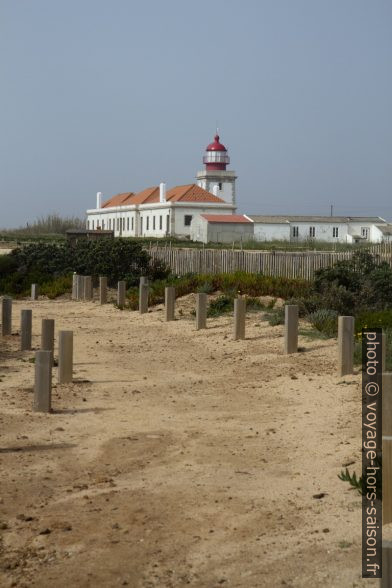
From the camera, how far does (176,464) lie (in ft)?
28.3

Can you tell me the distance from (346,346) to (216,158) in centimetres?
9389

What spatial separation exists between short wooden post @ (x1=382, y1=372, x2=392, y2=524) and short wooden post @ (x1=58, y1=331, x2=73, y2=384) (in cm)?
600

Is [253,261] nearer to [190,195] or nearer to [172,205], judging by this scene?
[172,205]

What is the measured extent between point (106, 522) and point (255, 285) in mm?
17962

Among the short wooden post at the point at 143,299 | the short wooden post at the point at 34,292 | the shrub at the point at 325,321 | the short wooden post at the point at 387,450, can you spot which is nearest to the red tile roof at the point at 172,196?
the short wooden post at the point at 34,292

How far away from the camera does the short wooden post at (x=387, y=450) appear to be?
5.82 metres

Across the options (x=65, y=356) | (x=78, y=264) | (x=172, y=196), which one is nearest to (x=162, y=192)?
(x=172, y=196)

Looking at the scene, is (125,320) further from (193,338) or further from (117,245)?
(117,245)

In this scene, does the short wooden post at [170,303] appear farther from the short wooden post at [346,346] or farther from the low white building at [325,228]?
the low white building at [325,228]

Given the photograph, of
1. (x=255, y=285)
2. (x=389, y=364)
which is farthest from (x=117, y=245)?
(x=389, y=364)

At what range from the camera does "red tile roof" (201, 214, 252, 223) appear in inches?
3248

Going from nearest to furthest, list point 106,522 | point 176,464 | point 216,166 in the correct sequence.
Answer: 1. point 106,522
2. point 176,464
3. point 216,166

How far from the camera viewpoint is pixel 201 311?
771 inches

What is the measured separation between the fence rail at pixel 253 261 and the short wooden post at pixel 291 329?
1439 centimetres
